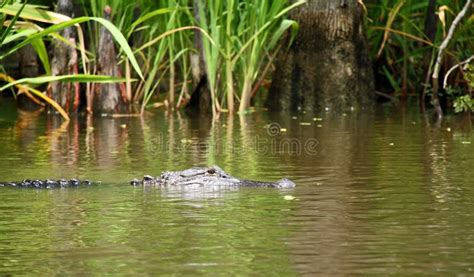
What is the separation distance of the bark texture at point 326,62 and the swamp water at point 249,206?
10.3ft

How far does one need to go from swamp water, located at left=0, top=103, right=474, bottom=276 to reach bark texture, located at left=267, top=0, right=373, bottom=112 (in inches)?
124

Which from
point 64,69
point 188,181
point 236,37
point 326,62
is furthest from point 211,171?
point 326,62

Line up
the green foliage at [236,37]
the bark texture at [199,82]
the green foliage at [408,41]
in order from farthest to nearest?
the green foliage at [408,41], the bark texture at [199,82], the green foliage at [236,37]

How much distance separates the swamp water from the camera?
6598mm

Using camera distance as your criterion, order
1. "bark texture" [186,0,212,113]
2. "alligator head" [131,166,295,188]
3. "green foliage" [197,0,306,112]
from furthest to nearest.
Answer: "bark texture" [186,0,212,113] < "green foliage" [197,0,306,112] < "alligator head" [131,166,295,188]

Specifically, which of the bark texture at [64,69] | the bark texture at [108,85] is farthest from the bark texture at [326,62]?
the bark texture at [64,69]

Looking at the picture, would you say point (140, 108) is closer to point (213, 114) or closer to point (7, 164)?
point (213, 114)

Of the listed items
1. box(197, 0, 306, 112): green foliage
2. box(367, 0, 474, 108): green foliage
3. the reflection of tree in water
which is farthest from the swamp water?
box(367, 0, 474, 108): green foliage

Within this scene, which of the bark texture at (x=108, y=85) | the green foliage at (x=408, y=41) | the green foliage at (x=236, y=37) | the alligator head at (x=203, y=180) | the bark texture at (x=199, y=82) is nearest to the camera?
the alligator head at (x=203, y=180)

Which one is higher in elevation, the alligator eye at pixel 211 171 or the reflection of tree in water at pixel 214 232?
the alligator eye at pixel 211 171

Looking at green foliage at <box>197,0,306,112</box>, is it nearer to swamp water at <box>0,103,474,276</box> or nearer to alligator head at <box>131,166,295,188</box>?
swamp water at <box>0,103,474,276</box>

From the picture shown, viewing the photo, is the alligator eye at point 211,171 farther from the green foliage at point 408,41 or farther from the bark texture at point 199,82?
the green foliage at point 408,41

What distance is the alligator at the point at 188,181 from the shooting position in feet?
31.7

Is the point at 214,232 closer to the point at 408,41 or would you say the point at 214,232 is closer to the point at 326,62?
the point at 326,62
